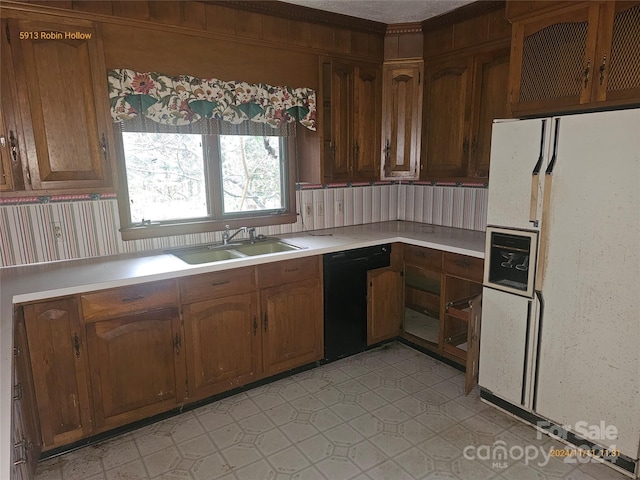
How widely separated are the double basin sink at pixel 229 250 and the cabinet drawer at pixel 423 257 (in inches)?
36.1

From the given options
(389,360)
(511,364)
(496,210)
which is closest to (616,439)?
(511,364)

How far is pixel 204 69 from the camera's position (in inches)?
103

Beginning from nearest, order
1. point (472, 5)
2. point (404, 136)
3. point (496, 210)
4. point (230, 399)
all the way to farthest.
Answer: point (496, 210)
point (230, 399)
point (472, 5)
point (404, 136)

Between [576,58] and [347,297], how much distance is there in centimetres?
197

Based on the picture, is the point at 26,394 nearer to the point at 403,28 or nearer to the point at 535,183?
the point at 535,183

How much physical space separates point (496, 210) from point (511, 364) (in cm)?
90

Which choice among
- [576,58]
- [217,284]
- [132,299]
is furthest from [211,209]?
[576,58]

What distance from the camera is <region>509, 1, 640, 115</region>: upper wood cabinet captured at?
6.09ft

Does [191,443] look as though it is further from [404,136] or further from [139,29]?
[404,136]

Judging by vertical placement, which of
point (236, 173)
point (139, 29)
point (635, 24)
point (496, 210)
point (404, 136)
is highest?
point (139, 29)

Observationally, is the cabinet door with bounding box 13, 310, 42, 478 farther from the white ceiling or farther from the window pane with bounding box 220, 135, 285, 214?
the white ceiling

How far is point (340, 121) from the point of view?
10.5 ft

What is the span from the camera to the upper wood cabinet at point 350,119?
314 cm

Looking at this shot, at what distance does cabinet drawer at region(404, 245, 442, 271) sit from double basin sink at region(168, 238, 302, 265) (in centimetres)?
92
